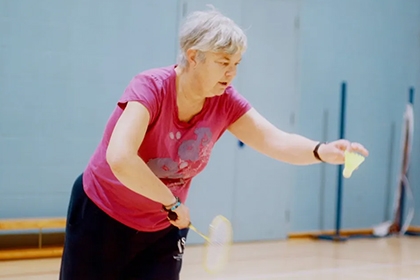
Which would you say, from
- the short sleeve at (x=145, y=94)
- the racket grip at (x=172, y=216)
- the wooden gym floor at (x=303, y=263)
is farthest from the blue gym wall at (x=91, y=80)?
the racket grip at (x=172, y=216)

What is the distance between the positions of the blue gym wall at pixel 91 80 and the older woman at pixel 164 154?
360 centimetres

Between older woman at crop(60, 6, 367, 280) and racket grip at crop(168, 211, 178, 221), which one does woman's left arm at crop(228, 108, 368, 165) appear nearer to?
older woman at crop(60, 6, 367, 280)

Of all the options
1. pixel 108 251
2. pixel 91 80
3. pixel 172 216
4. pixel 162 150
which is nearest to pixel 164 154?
pixel 162 150

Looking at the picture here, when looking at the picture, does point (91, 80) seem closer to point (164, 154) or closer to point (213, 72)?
point (164, 154)

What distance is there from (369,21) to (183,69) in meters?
6.96

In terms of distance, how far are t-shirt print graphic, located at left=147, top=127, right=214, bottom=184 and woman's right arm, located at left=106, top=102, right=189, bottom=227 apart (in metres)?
0.27

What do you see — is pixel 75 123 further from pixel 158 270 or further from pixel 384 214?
pixel 384 214

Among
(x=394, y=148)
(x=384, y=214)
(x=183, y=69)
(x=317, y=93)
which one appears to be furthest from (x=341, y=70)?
(x=183, y=69)

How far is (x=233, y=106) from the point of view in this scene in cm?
297

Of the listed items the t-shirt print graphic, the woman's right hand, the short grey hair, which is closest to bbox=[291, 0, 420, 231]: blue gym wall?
the t-shirt print graphic

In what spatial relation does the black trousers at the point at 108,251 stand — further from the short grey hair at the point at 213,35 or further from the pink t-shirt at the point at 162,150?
the short grey hair at the point at 213,35

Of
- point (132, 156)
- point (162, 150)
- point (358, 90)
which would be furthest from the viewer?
point (358, 90)

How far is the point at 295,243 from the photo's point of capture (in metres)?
8.14

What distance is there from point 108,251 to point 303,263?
4.20 m
